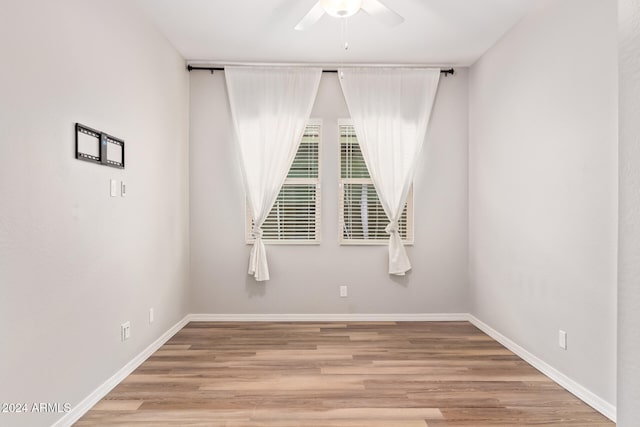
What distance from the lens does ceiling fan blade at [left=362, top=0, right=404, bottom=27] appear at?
104 inches

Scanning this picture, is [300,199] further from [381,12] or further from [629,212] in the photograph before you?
[629,212]

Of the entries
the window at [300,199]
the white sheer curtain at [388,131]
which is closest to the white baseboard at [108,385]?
the window at [300,199]

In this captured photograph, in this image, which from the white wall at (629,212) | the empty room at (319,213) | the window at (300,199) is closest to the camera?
the white wall at (629,212)

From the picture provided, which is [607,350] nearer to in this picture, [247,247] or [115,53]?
[247,247]

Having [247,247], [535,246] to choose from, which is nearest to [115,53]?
[247,247]

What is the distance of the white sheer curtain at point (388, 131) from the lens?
174 inches

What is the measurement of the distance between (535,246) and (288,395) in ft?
7.07

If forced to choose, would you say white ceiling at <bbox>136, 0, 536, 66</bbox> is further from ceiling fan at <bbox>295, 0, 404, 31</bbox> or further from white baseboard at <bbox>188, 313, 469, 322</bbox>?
white baseboard at <bbox>188, 313, 469, 322</bbox>

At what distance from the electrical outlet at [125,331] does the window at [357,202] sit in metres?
2.30

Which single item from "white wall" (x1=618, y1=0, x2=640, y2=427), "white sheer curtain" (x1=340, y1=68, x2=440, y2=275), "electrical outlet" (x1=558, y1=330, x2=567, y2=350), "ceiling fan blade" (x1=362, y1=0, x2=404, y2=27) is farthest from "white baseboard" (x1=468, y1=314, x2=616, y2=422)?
"ceiling fan blade" (x1=362, y1=0, x2=404, y2=27)

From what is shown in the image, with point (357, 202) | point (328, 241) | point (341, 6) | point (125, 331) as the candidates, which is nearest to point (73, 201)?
point (125, 331)

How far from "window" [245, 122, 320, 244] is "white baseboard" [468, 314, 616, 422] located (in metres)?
2.09

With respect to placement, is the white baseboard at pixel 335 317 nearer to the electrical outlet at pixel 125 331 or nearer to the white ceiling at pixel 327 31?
the electrical outlet at pixel 125 331

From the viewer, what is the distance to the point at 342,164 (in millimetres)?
4539
